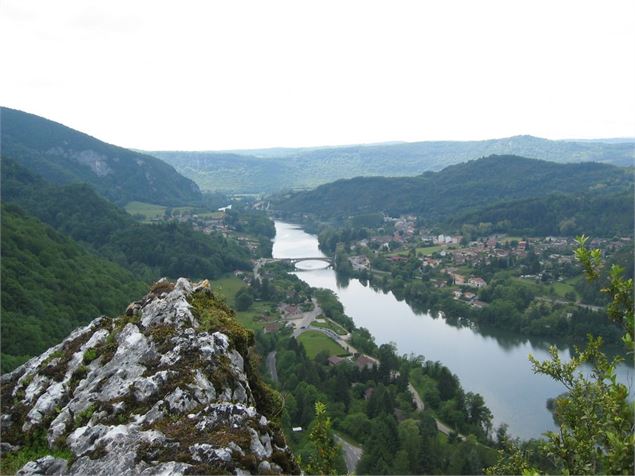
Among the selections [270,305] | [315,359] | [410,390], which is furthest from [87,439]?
[270,305]

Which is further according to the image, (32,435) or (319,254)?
(319,254)

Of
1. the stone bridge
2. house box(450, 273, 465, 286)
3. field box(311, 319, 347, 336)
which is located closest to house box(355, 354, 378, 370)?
field box(311, 319, 347, 336)

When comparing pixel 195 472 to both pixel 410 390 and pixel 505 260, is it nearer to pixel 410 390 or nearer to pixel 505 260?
pixel 410 390

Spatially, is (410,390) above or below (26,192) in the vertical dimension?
below

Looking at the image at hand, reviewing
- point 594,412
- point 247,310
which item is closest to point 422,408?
Result: point 247,310

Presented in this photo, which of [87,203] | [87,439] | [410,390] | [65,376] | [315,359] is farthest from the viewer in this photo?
[87,203]

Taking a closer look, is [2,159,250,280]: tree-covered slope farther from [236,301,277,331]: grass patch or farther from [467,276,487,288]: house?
[467,276,487,288]: house
